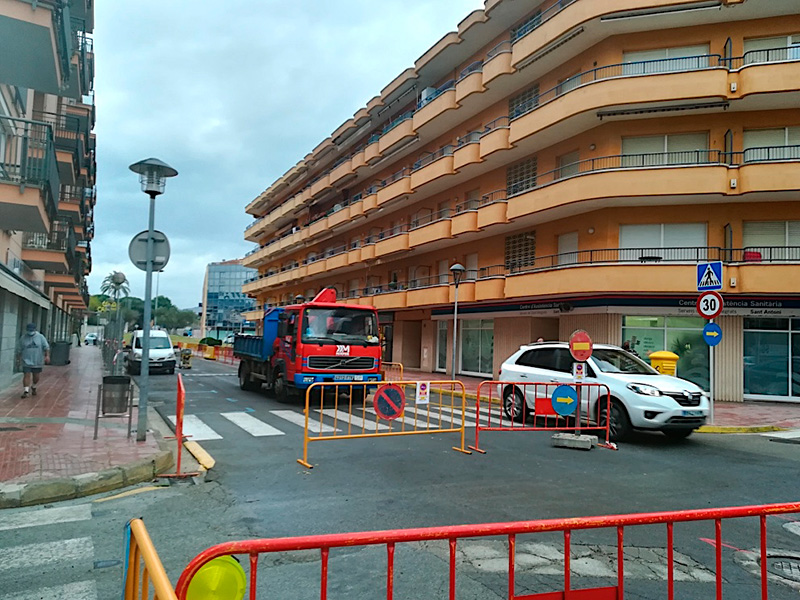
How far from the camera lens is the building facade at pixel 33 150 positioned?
1084 centimetres

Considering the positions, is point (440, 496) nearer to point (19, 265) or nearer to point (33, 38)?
point (33, 38)

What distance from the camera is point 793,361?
62.3 ft

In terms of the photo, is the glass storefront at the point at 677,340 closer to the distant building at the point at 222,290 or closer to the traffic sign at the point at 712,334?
the traffic sign at the point at 712,334

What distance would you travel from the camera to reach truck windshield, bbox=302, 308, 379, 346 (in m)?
14.7

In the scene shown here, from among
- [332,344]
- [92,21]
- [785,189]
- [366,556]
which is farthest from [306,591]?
[92,21]

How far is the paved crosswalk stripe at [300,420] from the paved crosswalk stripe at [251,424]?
0.63 metres

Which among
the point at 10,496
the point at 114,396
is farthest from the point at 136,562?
the point at 114,396

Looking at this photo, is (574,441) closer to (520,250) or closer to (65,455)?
(65,455)

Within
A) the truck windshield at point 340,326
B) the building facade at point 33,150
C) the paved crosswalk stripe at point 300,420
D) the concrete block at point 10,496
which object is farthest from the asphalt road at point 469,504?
the building facade at point 33,150

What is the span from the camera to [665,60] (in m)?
19.6

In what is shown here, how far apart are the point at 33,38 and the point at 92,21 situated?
1588cm

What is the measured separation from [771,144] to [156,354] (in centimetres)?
2507

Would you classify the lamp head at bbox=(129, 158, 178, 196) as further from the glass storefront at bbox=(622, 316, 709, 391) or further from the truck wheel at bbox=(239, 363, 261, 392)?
the glass storefront at bbox=(622, 316, 709, 391)

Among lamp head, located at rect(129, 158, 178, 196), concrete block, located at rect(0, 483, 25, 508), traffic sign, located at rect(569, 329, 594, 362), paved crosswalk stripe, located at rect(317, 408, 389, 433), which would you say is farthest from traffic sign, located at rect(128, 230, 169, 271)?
traffic sign, located at rect(569, 329, 594, 362)
